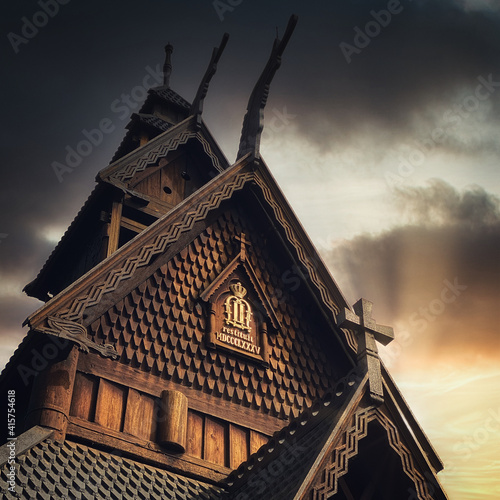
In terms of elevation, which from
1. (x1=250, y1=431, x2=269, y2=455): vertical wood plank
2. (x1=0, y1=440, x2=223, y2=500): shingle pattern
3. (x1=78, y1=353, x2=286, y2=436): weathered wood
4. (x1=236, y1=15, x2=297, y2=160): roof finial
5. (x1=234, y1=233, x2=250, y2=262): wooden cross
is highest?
(x1=236, y1=15, x2=297, y2=160): roof finial

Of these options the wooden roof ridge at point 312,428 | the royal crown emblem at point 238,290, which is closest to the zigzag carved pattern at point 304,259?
the royal crown emblem at point 238,290

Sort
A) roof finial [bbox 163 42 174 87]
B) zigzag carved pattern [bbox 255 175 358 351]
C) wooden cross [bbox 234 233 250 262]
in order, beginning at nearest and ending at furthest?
zigzag carved pattern [bbox 255 175 358 351] < wooden cross [bbox 234 233 250 262] < roof finial [bbox 163 42 174 87]

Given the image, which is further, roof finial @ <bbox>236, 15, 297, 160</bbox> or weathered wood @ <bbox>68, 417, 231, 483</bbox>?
roof finial @ <bbox>236, 15, 297, 160</bbox>

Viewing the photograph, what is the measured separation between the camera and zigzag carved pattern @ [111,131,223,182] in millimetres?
13648

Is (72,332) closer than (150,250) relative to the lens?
Yes

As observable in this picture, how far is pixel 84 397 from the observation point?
9.06m

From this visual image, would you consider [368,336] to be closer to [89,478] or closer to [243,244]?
[89,478]

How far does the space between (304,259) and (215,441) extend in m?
3.51

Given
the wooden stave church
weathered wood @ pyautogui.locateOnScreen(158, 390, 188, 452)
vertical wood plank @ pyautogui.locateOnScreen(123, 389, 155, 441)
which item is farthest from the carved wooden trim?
weathered wood @ pyautogui.locateOnScreen(158, 390, 188, 452)

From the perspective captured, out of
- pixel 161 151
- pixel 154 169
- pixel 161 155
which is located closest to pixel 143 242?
pixel 161 155

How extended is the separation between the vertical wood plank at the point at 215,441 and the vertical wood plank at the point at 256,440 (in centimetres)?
40

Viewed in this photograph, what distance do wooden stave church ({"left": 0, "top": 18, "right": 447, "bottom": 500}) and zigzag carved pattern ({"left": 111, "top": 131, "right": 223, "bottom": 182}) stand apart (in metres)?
0.05

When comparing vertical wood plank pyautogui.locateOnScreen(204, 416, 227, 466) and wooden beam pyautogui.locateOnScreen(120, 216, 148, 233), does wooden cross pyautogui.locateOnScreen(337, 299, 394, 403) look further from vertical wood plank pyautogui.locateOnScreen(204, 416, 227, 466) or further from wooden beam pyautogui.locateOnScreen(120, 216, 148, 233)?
wooden beam pyautogui.locateOnScreen(120, 216, 148, 233)

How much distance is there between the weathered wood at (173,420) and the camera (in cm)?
920
